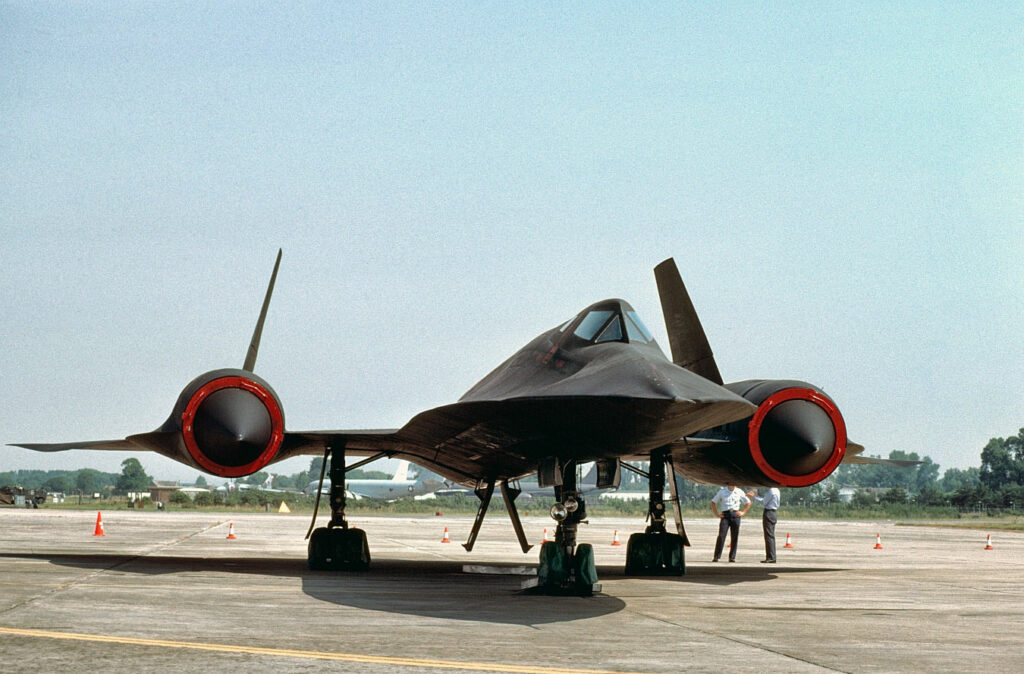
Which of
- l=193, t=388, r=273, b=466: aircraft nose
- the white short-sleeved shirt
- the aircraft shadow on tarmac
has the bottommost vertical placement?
the aircraft shadow on tarmac

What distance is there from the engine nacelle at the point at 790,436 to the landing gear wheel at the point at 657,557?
1.30m

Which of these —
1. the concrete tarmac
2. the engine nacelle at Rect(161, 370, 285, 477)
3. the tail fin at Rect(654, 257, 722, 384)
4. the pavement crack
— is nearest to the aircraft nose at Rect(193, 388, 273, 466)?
the engine nacelle at Rect(161, 370, 285, 477)

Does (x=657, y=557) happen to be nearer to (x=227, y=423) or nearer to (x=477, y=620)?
(x=227, y=423)

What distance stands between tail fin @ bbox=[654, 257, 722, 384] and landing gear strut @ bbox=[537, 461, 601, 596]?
3.94 meters

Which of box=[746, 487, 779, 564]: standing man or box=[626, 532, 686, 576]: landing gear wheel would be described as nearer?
box=[626, 532, 686, 576]: landing gear wheel

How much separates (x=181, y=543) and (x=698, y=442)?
36.8 ft

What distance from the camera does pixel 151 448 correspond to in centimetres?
1097

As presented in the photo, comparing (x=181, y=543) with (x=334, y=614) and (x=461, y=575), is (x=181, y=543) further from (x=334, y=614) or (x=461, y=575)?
(x=334, y=614)

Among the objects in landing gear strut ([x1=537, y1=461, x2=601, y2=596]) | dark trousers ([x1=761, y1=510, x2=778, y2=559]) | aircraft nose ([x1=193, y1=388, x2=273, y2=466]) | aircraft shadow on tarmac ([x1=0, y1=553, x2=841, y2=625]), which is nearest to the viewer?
aircraft shadow on tarmac ([x1=0, y1=553, x2=841, y2=625])

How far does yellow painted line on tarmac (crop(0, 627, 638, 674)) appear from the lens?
15.3ft

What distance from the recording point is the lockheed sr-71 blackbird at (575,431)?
24.3 ft

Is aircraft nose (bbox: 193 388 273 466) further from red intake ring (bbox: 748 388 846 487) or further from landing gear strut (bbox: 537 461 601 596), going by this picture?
red intake ring (bbox: 748 388 846 487)

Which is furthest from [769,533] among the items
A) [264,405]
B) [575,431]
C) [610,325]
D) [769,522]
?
[575,431]

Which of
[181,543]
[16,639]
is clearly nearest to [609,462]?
[16,639]
